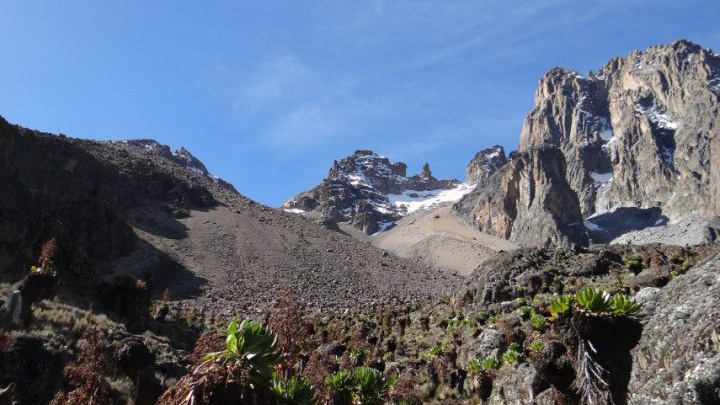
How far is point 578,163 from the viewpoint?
16788cm

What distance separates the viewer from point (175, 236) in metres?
71.7

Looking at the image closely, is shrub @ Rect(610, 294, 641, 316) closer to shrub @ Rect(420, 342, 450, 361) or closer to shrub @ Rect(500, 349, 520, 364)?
shrub @ Rect(500, 349, 520, 364)

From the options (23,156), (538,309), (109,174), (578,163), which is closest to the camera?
(538,309)

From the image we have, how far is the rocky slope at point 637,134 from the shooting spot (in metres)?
131

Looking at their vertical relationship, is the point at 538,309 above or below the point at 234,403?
above

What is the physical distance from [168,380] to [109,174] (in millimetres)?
74429

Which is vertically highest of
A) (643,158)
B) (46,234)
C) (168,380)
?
(643,158)

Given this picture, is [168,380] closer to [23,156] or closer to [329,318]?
[329,318]

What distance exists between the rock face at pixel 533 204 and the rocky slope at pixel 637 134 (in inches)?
24.1

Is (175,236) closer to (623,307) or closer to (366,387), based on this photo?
(366,387)

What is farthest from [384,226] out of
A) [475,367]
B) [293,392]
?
[293,392]

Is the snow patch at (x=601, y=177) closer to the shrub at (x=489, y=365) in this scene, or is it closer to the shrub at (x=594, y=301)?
the shrub at (x=489, y=365)

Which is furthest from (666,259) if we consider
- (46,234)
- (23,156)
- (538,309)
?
(23,156)

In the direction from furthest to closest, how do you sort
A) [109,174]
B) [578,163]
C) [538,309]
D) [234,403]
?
[578,163] → [109,174] → [538,309] → [234,403]
